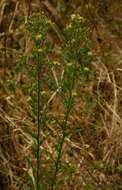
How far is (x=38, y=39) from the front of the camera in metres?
1.84

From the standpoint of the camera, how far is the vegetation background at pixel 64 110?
8.71 feet

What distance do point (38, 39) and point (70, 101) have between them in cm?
29

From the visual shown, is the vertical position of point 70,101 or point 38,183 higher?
point 70,101

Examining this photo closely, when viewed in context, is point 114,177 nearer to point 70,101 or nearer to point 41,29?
point 70,101

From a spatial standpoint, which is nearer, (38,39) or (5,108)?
(38,39)

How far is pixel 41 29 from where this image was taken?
186 cm

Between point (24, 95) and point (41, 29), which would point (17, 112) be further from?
point (41, 29)

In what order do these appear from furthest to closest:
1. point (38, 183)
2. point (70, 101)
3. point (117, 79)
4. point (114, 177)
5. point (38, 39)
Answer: point (117, 79), point (114, 177), point (38, 183), point (70, 101), point (38, 39)

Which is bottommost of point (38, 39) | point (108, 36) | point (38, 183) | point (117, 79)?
point (38, 183)

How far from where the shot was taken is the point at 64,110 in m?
3.03

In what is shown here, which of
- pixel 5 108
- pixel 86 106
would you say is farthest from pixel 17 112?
pixel 86 106

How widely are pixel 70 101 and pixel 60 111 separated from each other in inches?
42.2

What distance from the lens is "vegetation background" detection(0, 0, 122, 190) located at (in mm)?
2654

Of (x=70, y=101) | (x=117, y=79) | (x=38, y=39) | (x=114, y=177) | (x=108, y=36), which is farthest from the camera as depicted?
(x=108, y=36)
